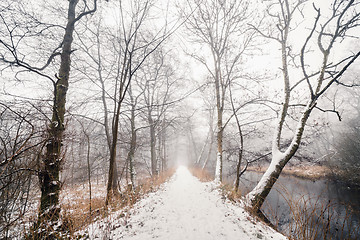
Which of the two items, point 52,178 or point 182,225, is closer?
point 52,178

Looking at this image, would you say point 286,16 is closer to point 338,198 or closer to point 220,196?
point 220,196

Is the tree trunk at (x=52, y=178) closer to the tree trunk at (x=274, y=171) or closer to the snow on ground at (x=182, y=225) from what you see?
the snow on ground at (x=182, y=225)

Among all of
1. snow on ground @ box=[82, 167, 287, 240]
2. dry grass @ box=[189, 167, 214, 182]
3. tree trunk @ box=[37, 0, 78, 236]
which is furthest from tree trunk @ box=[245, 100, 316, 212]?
dry grass @ box=[189, 167, 214, 182]

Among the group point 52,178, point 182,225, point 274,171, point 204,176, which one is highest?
point 52,178

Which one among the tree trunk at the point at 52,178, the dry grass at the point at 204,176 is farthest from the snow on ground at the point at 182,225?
the dry grass at the point at 204,176

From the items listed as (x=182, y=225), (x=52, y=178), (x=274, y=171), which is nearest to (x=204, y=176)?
(x=274, y=171)

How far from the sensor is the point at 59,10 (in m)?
4.25

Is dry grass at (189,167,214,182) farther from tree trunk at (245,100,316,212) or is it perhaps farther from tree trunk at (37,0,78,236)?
tree trunk at (37,0,78,236)

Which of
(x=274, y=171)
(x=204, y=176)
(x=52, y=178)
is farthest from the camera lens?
(x=204, y=176)

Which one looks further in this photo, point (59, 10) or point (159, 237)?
point (59, 10)

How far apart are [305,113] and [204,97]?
1037cm

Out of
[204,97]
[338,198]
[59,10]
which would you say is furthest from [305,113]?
[204,97]

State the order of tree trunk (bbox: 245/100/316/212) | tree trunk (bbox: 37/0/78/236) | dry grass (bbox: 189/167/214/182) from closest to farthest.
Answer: tree trunk (bbox: 37/0/78/236), tree trunk (bbox: 245/100/316/212), dry grass (bbox: 189/167/214/182)

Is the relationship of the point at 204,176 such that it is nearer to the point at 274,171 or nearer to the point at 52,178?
the point at 274,171
